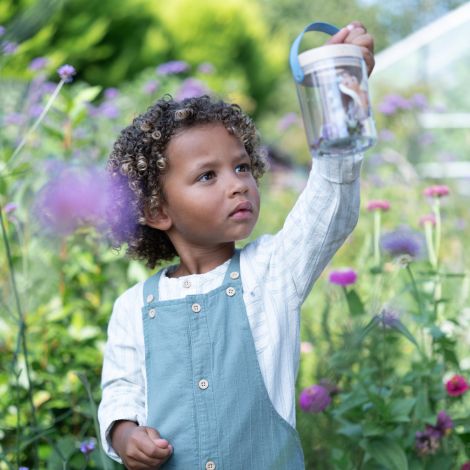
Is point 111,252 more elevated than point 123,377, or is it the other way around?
point 111,252

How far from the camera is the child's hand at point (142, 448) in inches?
54.6

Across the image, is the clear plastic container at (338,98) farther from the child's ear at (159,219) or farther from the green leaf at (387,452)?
the green leaf at (387,452)

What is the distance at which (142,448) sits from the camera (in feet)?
4.59

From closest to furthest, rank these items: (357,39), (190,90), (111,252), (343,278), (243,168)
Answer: (357,39) → (243,168) → (343,278) → (111,252) → (190,90)

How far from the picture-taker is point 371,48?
1231 mm

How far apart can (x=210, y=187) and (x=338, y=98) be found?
1.33ft

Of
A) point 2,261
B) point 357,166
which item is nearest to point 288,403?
point 357,166

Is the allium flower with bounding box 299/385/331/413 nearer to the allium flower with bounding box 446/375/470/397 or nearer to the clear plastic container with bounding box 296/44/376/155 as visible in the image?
the allium flower with bounding box 446/375/470/397

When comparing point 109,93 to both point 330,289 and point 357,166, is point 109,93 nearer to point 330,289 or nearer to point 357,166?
point 330,289

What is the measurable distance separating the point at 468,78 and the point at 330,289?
5.51m

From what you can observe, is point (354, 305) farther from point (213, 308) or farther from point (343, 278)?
point (213, 308)

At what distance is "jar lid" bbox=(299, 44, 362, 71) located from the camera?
1110mm

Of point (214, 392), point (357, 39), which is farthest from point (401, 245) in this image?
point (357, 39)

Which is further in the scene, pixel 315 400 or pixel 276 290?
pixel 315 400
